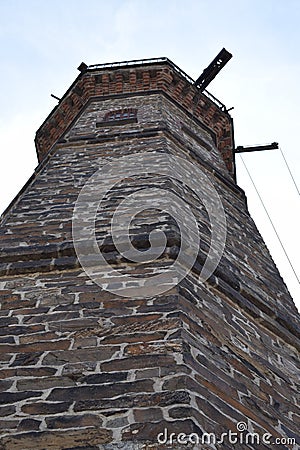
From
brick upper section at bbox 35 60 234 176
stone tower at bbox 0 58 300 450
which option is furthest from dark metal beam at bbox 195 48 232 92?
stone tower at bbox 0 58 300 450

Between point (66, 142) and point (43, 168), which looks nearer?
point (43, 168)

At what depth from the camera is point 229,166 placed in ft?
45.5

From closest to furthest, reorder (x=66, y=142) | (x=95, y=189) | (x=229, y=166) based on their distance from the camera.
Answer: (x=95, y=189), (x=66, y=142), (x=229, y=166)

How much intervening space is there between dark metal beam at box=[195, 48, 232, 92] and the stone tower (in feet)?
20.2

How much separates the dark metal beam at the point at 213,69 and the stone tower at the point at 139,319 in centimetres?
616

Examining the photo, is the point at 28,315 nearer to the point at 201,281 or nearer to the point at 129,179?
the point at 201,281

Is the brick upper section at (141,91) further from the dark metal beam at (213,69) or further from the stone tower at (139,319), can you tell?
the stone tower at (139,319)

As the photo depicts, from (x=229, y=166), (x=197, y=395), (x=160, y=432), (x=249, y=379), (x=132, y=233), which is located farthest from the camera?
(x=229, y=166)

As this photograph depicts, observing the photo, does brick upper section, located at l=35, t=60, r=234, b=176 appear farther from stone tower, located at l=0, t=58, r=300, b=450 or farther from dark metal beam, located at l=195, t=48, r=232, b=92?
→ stone tower, located at l=0, t=58, r=300, b=450

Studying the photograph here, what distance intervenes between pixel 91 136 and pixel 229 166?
4.25m

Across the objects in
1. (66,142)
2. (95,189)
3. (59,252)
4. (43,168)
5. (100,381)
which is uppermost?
(66,142)

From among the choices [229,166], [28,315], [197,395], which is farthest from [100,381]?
[229,166]

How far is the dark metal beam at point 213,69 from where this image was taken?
15.4m

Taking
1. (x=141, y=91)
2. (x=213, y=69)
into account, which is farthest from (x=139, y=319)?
(x=213, y=69)
